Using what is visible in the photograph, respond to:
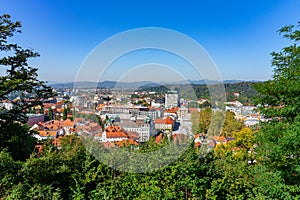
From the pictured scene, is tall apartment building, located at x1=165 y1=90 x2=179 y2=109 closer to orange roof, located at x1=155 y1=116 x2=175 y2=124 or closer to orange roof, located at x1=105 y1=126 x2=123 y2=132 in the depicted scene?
orange roof, located at x1=155 y1=116 x2=175 y2=124

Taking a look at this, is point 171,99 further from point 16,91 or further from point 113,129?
point 16,91

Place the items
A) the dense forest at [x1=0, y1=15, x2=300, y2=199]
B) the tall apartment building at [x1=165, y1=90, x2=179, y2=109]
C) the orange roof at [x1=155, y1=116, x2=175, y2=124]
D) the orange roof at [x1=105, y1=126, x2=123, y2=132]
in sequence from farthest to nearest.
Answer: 1. the orange roof at [x1=155, y1=116, x2=175, y2=124]
2. the tall apartment building at [x1=165, y1=90, x2=179, y2=109]
3. the orange roof at [x1=105, y1=126, x2=123, y2=132]
4. the dense forest at [x1=0, y1=15, x2=300, y2=199]

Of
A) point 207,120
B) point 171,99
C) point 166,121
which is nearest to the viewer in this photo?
point 207,120

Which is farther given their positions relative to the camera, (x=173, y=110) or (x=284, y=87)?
(x=173, y=110)

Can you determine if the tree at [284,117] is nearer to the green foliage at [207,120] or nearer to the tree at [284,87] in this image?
the tree at [284,87]

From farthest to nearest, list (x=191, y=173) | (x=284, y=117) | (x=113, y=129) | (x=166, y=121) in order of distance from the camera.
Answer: (x=166, y=121), (x=113, y=129), (x=284, y=117), (x=191, y=173)

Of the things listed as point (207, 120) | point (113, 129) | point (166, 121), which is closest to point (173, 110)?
point (166, 121)

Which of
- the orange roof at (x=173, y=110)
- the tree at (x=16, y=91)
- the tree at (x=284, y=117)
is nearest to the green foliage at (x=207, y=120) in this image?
the orange roof at (x=173, y=110)

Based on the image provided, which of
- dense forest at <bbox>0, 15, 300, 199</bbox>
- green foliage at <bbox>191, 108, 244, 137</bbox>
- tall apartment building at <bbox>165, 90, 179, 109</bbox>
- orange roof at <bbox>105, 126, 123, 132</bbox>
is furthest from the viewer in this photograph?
tall apartment building at <bbox>165, 90, 179, 109</bbox>

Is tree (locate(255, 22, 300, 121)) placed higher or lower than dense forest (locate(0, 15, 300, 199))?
higher

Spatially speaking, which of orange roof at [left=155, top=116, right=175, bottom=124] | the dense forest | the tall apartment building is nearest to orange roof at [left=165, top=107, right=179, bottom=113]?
the tall apartment building
